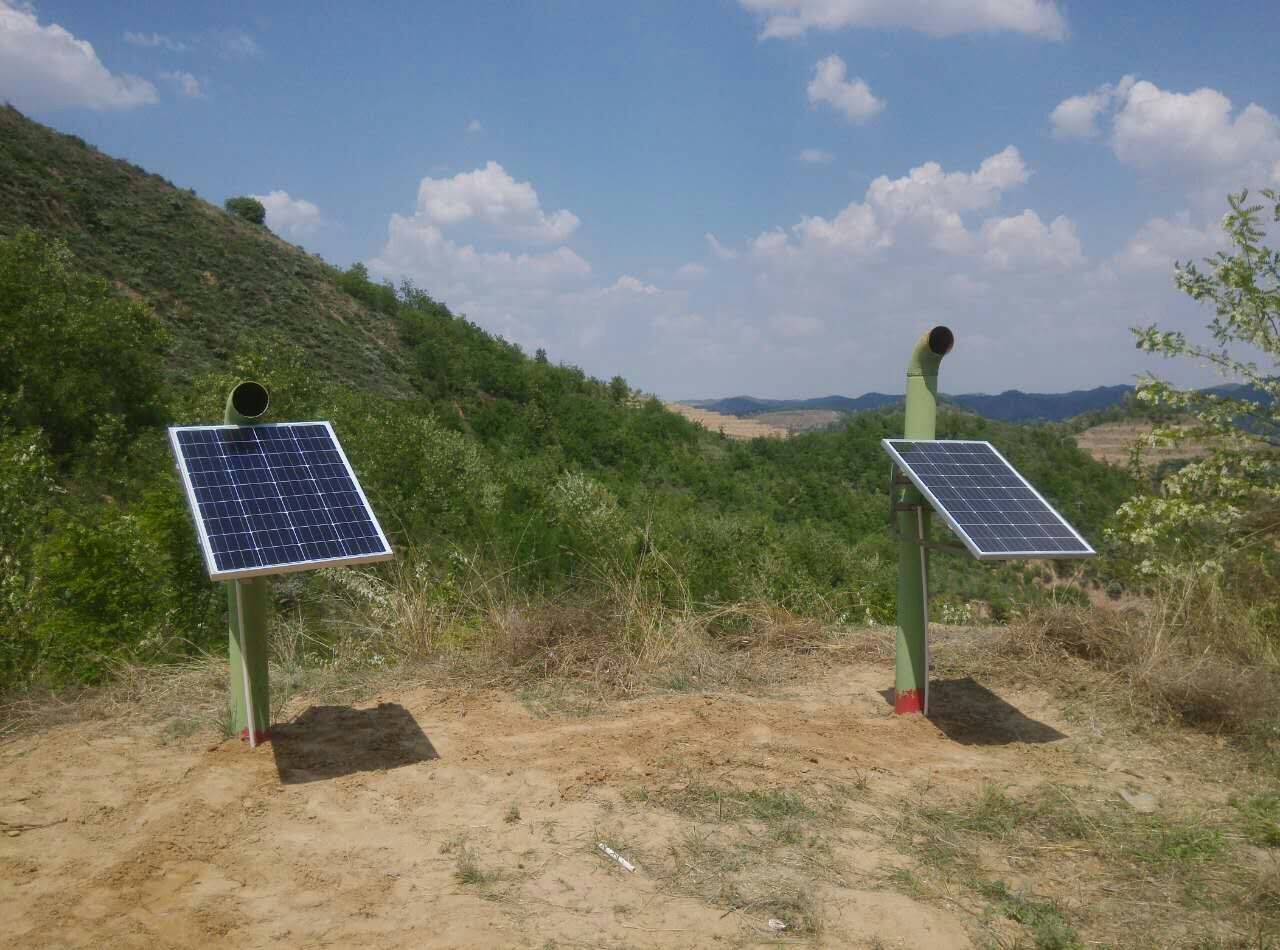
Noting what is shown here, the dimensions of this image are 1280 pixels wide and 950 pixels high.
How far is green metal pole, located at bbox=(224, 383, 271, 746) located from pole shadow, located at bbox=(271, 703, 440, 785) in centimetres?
19

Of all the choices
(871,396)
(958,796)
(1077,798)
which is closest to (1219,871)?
(1077,798)

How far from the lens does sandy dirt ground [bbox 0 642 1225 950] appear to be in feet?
10.8

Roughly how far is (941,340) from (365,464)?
928 cm

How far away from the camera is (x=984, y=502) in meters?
5.25

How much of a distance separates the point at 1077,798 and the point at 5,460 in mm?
9014

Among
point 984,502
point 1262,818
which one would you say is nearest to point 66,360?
point 984,502

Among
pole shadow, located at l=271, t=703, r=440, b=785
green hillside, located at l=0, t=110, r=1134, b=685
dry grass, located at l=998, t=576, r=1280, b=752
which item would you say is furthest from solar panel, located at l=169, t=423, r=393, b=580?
dry grass, located at l=998, t=576, r=1280, b=752

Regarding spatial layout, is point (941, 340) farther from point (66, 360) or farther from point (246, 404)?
point (66, 360)

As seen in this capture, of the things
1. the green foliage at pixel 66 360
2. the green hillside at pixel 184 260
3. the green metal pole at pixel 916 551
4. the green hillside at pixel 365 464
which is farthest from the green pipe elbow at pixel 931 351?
the green hillside at pixel 184 260

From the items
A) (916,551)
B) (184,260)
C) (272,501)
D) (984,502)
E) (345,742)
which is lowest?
(345,742)

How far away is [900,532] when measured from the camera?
5.60m

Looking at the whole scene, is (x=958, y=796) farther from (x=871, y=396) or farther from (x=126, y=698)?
(x=871, y=396)

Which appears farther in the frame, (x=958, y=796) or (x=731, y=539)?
(x=731, y=539)

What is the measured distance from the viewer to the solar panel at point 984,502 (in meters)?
4.82
